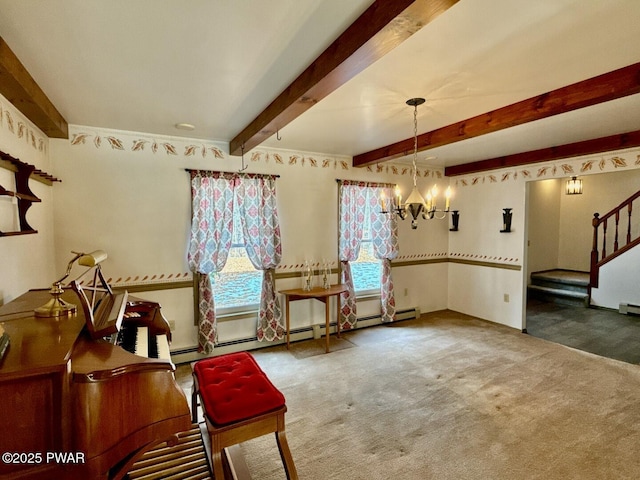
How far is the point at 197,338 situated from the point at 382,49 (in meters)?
3.30

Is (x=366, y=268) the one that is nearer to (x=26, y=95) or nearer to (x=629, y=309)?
(x=26, y=95)

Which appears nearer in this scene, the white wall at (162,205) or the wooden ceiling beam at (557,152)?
the white wall at (162,205)

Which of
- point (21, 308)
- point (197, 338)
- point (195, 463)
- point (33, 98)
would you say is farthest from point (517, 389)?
point (33, 98)

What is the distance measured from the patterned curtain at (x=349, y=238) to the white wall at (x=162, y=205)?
0.11 metres

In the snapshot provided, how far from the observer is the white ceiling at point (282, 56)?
1376mm

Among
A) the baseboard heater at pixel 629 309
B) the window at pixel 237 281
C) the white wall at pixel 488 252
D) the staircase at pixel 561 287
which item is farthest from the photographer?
the staircase at pixel 561 287

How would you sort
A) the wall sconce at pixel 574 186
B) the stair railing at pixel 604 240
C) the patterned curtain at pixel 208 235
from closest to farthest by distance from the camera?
the patterned curtain at pixel 208 235 → the stair railing at pixel 604 240 → the wall sconce at pixel 574 186

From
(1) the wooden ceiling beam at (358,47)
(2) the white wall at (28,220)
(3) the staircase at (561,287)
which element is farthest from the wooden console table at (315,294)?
(3) the staircase at (561,287)

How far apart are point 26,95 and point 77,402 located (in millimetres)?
1932

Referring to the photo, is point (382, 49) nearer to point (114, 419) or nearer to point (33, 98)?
point (114, 419)

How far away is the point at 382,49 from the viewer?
1423 mm

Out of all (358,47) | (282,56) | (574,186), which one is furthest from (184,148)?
(574,186)

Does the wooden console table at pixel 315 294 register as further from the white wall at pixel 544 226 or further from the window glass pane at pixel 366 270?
the white wall at pixel 544 226

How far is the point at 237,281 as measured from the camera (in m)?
3.77
